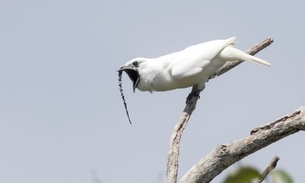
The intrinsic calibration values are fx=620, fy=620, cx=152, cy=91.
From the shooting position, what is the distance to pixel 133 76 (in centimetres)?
607

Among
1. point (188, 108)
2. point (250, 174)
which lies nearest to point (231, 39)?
point (188, 108)

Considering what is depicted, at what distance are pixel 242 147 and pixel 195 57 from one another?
2307 millimetres

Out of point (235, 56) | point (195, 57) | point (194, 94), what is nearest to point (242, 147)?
point (194, 94)

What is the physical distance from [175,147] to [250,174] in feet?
11.8

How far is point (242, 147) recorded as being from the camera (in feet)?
12.4

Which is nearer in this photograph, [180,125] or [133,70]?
[180,125]

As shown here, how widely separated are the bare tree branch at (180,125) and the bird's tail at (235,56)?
5.3 inches

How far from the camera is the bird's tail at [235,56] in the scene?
18.8 ft

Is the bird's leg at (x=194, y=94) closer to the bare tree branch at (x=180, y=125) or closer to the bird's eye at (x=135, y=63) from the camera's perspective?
the bare tree branch at (x=180, y=125)

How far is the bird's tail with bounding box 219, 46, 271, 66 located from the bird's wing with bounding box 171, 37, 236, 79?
0.17 ft

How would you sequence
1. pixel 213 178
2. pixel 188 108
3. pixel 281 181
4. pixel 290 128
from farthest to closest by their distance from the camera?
pixel 188 108 < pixel 213 178 < pixel 290 128 < pixel 281 181

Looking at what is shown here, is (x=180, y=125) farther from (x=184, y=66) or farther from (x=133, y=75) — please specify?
(x=133, y=75)

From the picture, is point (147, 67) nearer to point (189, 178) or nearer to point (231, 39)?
point (231, 39)

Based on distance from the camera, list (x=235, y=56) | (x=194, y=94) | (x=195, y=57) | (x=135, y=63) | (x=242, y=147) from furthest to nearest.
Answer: (x=135, y=63)
(x=195, y=57)
(x=235, y=56)
(x=194, y=94)
(x=242, y=147)
